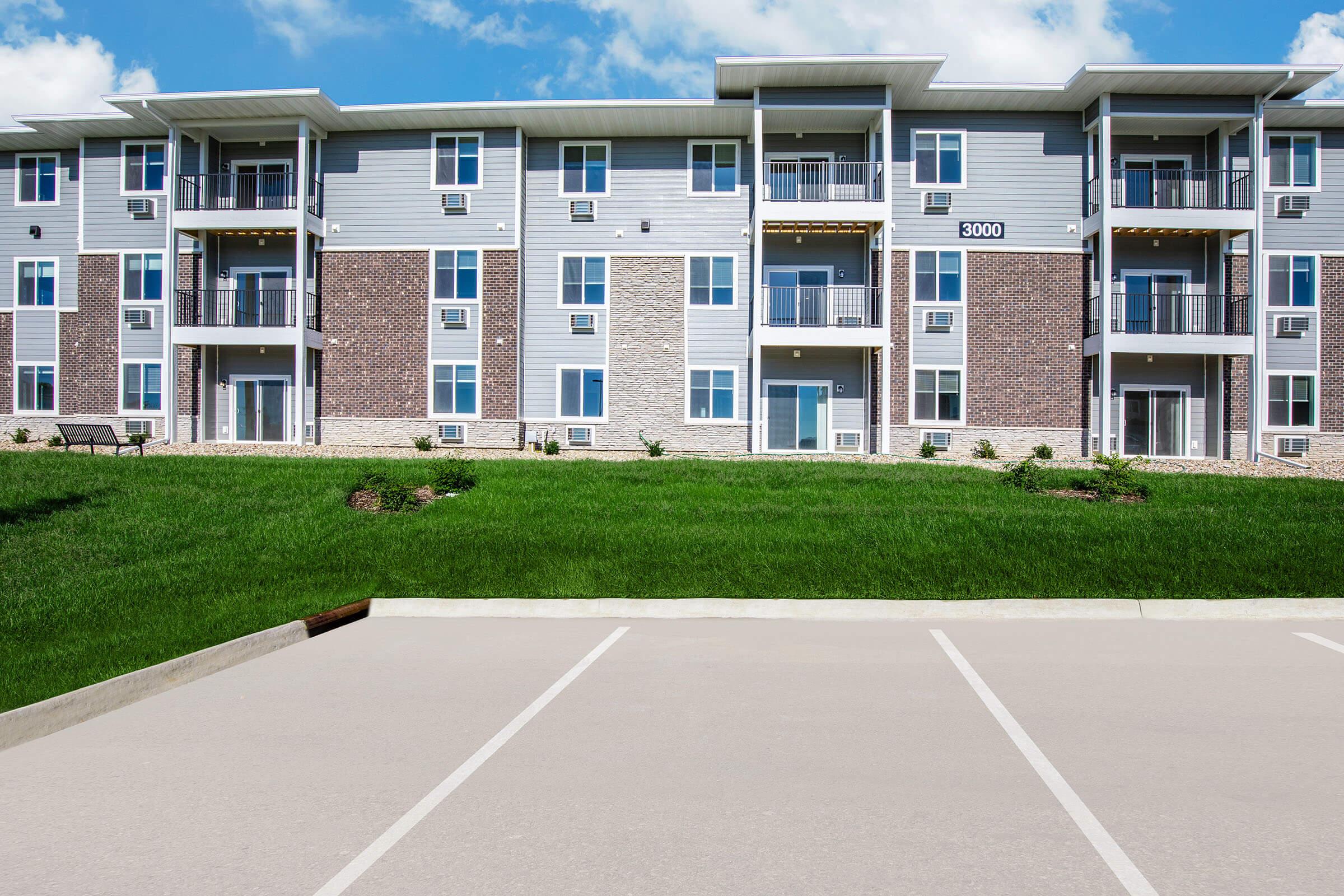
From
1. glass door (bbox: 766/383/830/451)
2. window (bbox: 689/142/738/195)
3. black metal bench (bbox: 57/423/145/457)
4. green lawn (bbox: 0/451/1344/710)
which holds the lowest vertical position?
green lawn (bbox: 0/451/1344/710)

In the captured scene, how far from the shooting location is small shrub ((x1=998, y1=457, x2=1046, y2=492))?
15.6 m

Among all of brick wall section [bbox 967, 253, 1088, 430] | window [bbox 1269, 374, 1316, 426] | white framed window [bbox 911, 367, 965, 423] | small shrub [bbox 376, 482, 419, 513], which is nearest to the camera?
small shrub [bbox 376, 482, 419, 513]

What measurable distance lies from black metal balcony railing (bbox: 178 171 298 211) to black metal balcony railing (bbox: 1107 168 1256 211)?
72.6 ft

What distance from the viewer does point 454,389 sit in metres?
24.6


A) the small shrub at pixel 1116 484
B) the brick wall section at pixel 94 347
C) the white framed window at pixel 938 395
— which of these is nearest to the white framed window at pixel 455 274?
the brick wall section at pixel 94 347

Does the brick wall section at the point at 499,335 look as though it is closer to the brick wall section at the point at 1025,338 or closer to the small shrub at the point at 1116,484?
the brick wall section at the point at 1025,338

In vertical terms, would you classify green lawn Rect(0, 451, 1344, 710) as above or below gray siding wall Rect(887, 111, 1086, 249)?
below

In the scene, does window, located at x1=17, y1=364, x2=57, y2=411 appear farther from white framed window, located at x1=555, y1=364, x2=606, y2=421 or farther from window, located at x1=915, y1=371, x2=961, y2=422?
window, located at x1=915, y1=371, x2=961, y2=422

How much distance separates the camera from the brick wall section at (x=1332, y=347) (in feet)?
78.1

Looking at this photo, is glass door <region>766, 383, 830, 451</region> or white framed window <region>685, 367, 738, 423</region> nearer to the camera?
glass door <region>766, 383, 830, 451</region>

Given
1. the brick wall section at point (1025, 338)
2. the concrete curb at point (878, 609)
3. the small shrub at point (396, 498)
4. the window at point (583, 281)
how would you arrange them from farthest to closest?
the window at point (583, 281) < the brick wall section at point (1025, 338) < the small shrub at point (396, 498) < the concrete curb at point (878, 609)

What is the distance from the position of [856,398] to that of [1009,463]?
21.3ft

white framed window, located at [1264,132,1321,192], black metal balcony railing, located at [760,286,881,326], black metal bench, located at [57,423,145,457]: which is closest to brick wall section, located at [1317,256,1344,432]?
white framed window, located at [1264,132,1321,192]

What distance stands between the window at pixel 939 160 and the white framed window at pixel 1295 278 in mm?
8730
